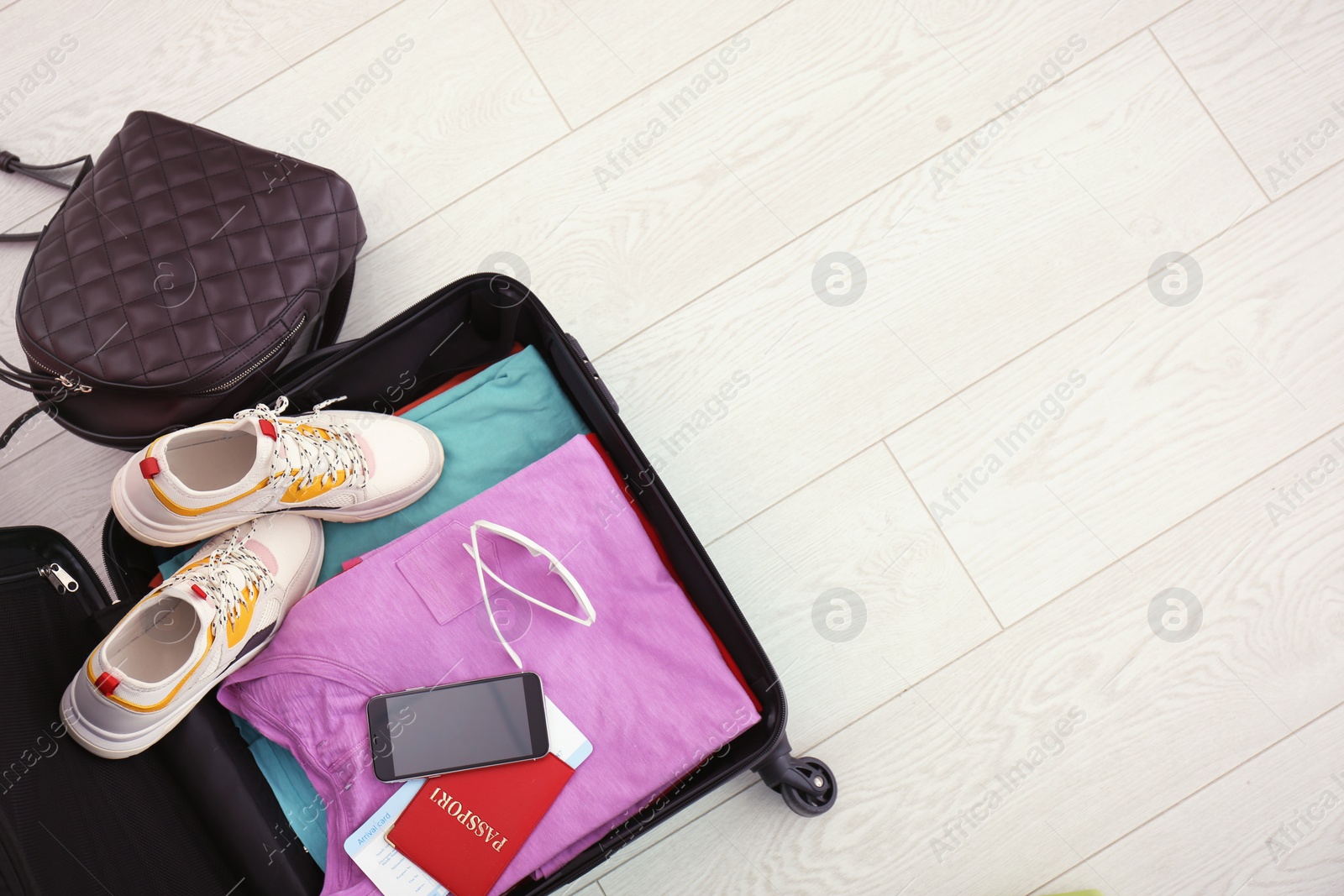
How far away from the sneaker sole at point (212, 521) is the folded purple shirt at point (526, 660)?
7cm

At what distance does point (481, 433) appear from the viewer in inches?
33.0

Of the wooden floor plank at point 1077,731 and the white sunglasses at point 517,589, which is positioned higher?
the white sunglasses at point 517,589

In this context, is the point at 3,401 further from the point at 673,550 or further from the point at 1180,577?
the point at 1180,577

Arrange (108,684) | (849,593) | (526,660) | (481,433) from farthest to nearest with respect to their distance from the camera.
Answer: (849,593)
(481,433)
(526,660)
(108,684)

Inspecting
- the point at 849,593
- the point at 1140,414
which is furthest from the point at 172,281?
the point at 1140,414

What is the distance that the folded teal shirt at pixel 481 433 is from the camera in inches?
32.5

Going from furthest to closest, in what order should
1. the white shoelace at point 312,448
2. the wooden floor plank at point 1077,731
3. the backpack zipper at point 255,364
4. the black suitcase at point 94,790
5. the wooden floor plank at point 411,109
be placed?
1. the wooden floor plank at point 411,109
2. the wooden floor plank at point 1077,731
3. the backpack zipper at point 255,364
4. the white shoelace at point 312,448
5. the black suitcase at point 94,790

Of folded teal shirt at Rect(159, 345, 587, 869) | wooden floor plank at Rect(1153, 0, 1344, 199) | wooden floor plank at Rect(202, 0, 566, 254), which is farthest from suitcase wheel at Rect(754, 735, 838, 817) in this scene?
wooden floor plank at Rect(1153, 0, 1344, 199)

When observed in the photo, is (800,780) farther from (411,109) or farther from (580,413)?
(411,109)

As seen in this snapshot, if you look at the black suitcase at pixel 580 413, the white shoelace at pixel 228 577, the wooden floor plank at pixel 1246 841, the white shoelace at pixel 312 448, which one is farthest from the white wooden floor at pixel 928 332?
the white shoelace at pixel 228 577

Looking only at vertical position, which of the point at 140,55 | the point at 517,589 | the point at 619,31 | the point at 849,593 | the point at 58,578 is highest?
the point at 140,55

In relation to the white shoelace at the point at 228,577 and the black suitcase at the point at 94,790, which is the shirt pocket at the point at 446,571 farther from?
the black suitcase at the point at 94,790

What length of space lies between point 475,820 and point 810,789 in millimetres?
374

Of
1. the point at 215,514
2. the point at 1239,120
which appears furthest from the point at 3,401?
the point at 1239,120
